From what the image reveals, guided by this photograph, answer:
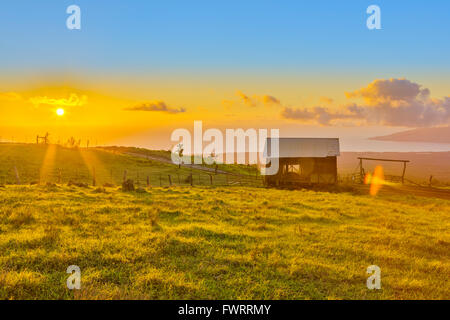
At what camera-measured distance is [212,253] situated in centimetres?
931

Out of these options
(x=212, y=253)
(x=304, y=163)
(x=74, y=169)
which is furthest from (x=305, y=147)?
(x=74, y=169)

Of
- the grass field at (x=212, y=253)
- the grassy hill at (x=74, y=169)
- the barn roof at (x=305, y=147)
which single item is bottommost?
the grass field at (x=212, y=253)

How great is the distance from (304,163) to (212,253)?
108 ft

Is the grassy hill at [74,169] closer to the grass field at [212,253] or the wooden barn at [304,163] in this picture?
the wooden barn at [304,163]

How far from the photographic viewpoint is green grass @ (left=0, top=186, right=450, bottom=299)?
6.82 metres

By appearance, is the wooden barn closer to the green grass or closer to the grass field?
the grass field

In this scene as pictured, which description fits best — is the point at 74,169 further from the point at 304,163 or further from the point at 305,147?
the point at 305,147

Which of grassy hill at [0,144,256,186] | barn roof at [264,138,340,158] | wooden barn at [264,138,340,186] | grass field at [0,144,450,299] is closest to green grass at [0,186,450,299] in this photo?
grass field at [0,144,450,299]

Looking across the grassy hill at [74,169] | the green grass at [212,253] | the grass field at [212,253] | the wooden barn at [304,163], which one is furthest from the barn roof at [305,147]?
the green grass at [212,253]

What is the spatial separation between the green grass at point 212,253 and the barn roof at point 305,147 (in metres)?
23.9

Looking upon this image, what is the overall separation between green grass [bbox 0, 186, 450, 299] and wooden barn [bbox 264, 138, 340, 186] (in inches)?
926

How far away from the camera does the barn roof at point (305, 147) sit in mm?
40125
